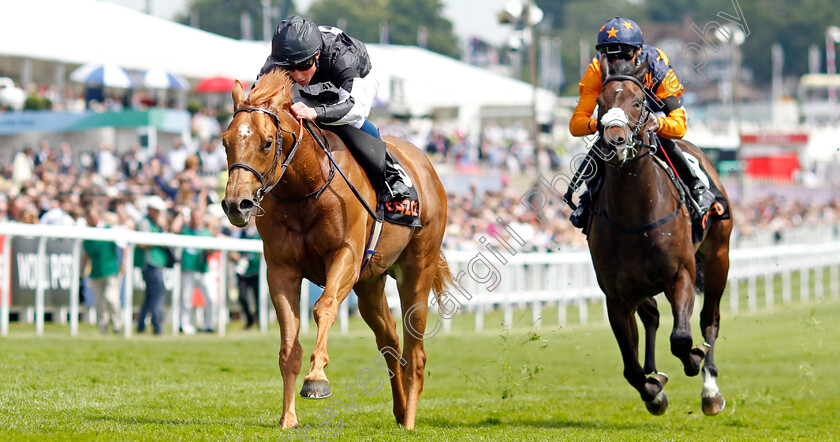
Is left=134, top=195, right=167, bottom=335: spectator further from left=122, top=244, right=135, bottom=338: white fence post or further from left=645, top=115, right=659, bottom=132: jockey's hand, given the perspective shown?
left=645, top=115, right=659, bottom=132: jockey's hand

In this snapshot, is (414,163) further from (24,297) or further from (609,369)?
(24,297)

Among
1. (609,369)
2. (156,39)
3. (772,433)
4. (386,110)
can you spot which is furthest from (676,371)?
(386,110)

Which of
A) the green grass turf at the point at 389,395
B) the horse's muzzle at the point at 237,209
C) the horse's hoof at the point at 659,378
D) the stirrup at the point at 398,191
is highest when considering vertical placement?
the stirrup at the point at 398,191

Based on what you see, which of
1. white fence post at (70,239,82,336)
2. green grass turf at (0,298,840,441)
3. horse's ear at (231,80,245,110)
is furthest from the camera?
white fence post at (70,239,82,336)

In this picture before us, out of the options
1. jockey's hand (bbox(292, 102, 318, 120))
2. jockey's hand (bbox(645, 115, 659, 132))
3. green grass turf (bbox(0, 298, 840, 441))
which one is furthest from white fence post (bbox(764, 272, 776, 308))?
jockey's hand (bbox(292, 102, 318, 120))

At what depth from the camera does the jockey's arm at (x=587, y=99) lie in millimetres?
6848

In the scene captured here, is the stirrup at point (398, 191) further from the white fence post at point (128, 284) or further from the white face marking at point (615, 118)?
the white fence post at point (128, 284)

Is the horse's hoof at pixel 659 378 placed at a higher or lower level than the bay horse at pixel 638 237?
lower

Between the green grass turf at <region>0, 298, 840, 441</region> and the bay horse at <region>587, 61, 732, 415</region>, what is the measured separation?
50cm

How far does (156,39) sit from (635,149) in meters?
18.3

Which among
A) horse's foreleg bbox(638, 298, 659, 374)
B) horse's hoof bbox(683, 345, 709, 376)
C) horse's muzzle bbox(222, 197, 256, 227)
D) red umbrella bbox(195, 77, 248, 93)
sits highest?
red umbrella bbox(195, 77, 248, 93)

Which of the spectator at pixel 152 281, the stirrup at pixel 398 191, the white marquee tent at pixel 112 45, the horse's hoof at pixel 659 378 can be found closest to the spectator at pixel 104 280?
the spectator at pixel 152 281

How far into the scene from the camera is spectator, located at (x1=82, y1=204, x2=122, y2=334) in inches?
462

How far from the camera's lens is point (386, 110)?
3142 cm
